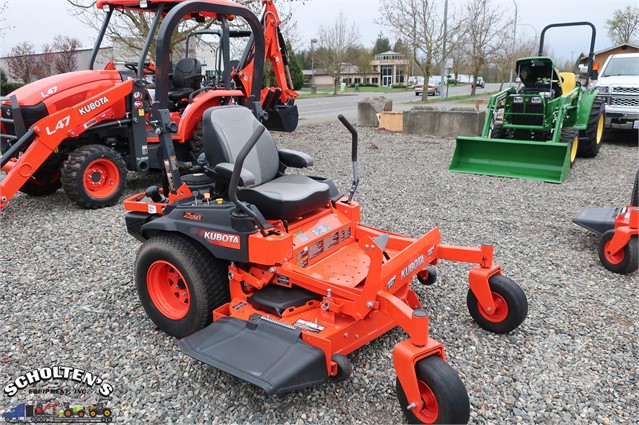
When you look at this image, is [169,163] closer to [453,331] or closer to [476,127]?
[453,331]

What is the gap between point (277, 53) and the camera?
28.9ft

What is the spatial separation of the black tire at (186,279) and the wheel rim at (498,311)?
5.44 feet

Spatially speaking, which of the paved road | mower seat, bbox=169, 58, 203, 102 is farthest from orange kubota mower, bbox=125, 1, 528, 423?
the paved road

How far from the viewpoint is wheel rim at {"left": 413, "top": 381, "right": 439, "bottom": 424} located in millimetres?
2363

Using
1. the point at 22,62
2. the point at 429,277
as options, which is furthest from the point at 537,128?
the point at 22,62

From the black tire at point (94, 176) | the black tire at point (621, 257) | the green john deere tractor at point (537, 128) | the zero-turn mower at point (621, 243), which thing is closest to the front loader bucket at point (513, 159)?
the green john deere tractor at point (537, 128)

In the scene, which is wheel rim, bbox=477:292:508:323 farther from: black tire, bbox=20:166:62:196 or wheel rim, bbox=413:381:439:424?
black tire, bbox=20:166:62:196

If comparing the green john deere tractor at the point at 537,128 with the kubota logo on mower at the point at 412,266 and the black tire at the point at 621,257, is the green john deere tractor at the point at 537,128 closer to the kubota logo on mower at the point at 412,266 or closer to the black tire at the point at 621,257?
the black tire at the point at 621,257

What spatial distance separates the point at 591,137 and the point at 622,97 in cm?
230

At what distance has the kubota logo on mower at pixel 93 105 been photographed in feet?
19.0

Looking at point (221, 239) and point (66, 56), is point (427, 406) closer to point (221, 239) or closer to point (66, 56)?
point (221, 239)

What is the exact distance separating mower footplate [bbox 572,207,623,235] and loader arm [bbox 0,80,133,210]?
203 inches

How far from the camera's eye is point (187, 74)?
22.5ft

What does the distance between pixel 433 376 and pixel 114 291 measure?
262 cm
